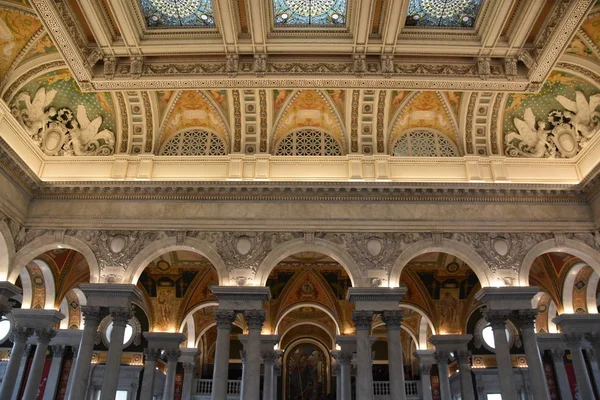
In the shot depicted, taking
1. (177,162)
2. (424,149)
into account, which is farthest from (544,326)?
(177,162)

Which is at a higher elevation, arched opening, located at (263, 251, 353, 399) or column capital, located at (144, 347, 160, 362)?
arched opening, located at (263, 251, 353, 399)

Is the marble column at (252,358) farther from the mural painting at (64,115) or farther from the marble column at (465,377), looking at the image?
the mural painting at (64,115)

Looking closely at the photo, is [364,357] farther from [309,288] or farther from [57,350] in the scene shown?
[57,350]

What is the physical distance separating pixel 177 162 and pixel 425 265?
9302 mm

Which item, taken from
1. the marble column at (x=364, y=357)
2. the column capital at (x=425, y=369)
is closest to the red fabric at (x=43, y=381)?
the marble column at (x=364, y=357)

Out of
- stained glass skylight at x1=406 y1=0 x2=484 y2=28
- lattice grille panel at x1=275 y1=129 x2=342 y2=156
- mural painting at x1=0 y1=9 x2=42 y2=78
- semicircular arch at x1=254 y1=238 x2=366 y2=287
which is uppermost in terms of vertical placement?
stained glass skylight at x1=406 y1=0 x2=484 y2=28

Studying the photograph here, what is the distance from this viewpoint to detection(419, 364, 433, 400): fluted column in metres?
19.3

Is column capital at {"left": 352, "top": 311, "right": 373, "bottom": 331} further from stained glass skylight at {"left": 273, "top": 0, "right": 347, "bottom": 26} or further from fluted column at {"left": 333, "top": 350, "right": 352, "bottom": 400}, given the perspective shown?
stained glass skylight at {"left": 273, "top": 0, "right": 347, "bottom": 26}

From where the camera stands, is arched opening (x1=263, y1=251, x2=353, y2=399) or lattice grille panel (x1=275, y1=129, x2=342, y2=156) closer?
lattice grille panel (x1=275, y1=129, x2=342, y2=156)

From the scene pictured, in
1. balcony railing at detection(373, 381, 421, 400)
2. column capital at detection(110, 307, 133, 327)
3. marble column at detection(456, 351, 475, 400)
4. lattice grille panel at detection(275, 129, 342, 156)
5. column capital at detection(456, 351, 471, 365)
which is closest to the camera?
column capital at detection(110, 307, 133, 327)

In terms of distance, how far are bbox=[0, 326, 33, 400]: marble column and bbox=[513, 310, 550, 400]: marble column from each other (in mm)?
13320

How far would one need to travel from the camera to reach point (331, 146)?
15.9 metres

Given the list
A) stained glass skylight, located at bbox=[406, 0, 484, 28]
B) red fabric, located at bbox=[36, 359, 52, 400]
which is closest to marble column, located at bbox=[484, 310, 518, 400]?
stained glass skylight, located at bbox=[406, 0, 484, 28]

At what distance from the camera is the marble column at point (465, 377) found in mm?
15695
